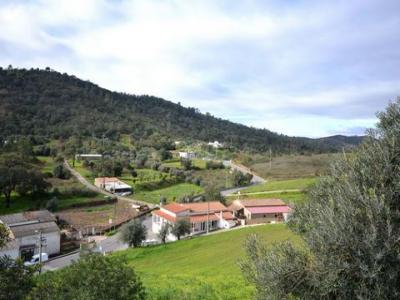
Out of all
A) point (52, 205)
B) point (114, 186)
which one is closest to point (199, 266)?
point (52, 205)

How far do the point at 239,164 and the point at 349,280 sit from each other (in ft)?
395

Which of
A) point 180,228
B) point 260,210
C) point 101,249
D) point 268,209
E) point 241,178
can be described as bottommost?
point 101,249

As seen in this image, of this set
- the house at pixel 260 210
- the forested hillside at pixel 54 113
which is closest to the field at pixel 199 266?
the house at pixel 260 210

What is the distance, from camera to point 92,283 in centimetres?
1311

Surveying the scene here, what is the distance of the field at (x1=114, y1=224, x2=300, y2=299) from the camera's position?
813 inches

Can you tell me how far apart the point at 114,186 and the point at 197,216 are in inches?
1179

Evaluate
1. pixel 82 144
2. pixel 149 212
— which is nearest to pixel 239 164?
pixel 82 144

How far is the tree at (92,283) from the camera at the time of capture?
40.7 feet

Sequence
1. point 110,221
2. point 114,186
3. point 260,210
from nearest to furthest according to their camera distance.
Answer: point 110,221 < point 260,210 < point 114,186

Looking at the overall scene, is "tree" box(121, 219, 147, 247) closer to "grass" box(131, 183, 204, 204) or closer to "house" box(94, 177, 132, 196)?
"grass" box(131, 183, 204, 204)

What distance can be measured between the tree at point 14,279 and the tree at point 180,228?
40.2 metres

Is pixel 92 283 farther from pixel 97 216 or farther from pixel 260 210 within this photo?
pixel 97 216

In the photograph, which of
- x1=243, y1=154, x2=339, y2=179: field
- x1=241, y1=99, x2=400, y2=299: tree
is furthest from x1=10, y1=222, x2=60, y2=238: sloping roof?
x1=243, y1=154, x2=339, y2=179: field

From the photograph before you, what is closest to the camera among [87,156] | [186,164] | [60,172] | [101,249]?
[101,249]
